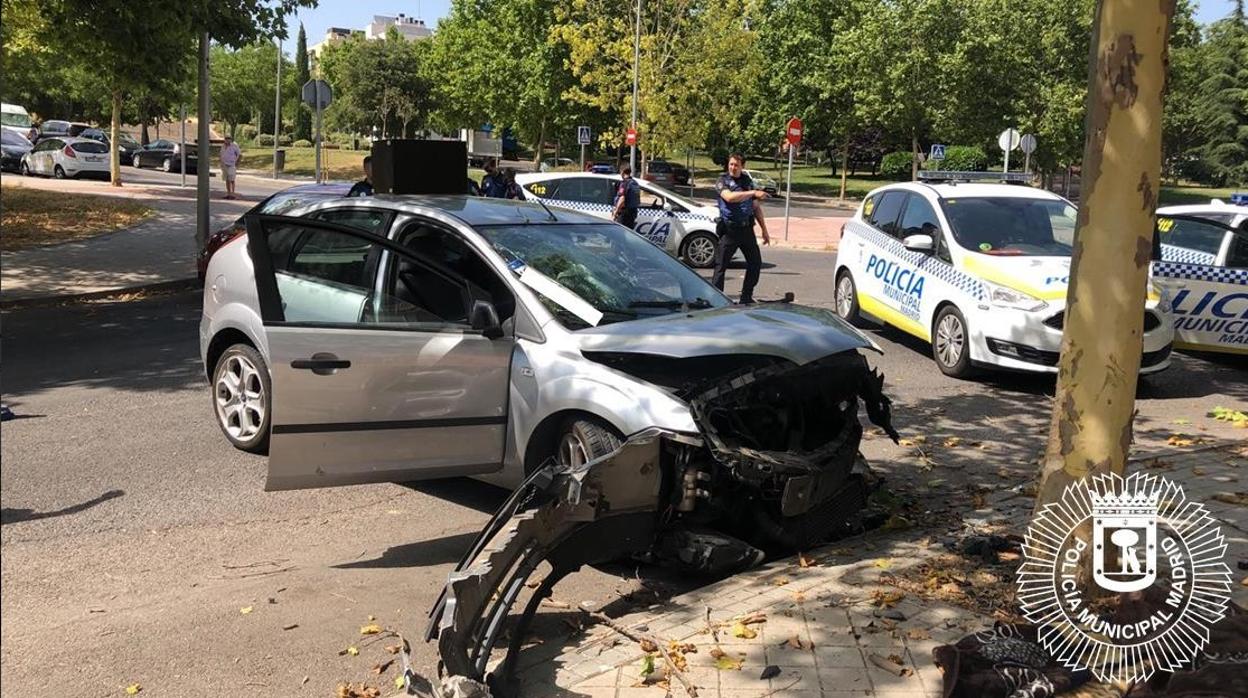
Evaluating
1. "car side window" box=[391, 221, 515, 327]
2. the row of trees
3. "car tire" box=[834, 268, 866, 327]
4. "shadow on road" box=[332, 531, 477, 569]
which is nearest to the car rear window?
the row of trees

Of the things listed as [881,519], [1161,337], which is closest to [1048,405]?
[1161,337]

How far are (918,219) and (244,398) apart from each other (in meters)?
6.90

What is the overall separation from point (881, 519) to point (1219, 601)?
1.88 metres

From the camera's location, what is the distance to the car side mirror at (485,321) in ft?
16.6

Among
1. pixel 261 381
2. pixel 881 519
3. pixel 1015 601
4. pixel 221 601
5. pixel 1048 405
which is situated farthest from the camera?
pixel 1048 405

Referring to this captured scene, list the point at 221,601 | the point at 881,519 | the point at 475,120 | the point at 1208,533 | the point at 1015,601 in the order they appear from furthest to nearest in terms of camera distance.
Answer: the point at 475,120 < the point at 881,519 < the point at 1208,533 < the point at 221,601 < the point at 1015,601

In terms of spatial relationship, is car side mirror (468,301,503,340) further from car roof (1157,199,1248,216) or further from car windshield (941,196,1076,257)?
car roof (1157,199,1248,216)

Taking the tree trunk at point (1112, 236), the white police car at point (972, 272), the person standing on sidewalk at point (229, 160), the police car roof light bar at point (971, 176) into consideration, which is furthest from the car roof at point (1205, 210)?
the person standing on sidewalk at point (229, 160)

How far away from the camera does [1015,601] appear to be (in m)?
4.16

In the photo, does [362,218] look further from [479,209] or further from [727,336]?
[727,336]

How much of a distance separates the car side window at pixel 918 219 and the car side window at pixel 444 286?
575 cm

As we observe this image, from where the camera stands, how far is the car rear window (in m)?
36.8

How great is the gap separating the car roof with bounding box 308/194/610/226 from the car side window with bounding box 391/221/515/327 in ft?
0.79

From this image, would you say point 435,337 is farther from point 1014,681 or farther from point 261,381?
point 1014,681
